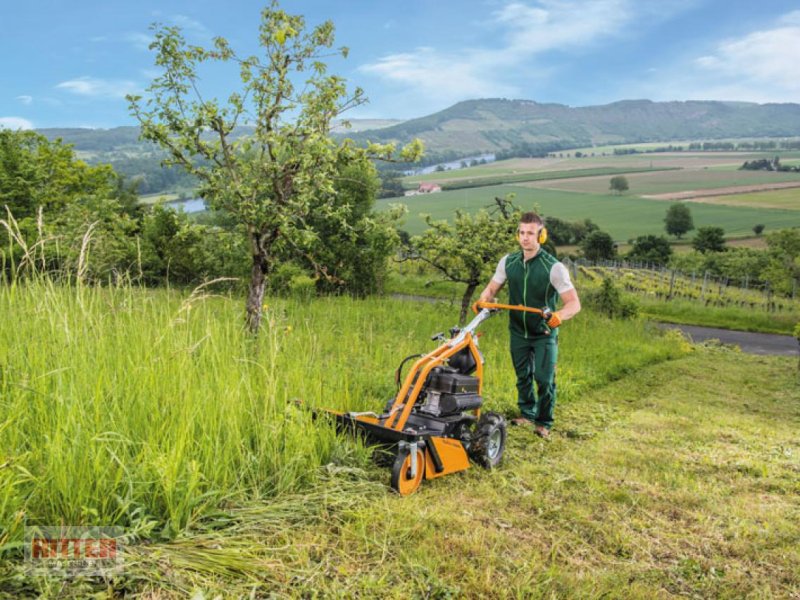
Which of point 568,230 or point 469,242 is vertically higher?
point 469,242

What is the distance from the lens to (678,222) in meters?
49.2

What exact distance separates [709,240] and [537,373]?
140 feet

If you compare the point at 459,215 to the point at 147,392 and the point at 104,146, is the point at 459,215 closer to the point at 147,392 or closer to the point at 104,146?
the point at 147,392

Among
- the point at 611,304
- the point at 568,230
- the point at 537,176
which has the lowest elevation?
the point at 611,304

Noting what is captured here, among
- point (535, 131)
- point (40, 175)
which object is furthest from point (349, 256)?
point (535, 131)

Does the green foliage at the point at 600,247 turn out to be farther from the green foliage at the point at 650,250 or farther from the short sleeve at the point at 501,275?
the short sleeve at the point at 501,275

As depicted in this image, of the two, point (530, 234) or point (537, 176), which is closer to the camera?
point (530, 234)

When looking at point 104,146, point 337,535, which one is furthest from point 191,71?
point 104,146

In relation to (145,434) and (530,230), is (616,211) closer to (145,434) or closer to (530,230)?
(530,230)

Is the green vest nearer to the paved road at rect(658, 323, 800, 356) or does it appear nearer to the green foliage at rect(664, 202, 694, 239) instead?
the paved road at rect(658, 323, 800, 356)

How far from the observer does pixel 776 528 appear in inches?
152

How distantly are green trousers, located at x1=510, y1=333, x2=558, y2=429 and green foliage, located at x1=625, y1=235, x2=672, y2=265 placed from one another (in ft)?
116

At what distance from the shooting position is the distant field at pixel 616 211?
4994 cm

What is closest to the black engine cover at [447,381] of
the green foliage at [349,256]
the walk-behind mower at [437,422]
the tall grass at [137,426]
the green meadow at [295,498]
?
the walk-behind mower at [437,422]
